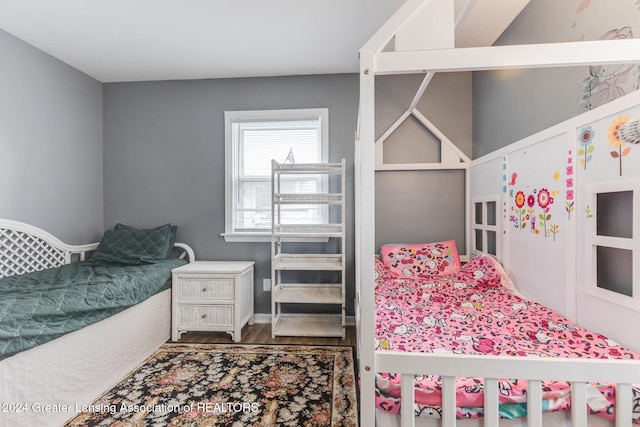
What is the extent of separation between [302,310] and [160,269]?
129 centimetres

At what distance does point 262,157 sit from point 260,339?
1.67 meters

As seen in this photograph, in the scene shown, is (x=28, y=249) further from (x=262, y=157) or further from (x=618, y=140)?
(x=618, y=140)

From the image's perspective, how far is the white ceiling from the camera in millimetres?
1871

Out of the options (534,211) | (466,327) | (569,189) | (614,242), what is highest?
(569,189)

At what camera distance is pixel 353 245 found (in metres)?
2.76

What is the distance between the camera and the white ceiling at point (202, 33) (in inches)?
73.6

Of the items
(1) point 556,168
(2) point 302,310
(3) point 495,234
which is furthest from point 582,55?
(2) point 302,310

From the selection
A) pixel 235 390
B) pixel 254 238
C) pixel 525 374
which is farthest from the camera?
pixel 254 238

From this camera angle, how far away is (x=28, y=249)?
2289 millimetres

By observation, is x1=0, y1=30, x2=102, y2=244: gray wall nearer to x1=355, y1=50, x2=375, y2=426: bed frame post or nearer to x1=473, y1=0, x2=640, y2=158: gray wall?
x1=355, y1=50, x2=375, y2=426: bed frame post

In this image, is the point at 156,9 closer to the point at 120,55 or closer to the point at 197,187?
the point at 120,55

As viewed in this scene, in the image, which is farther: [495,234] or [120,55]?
[120,55]

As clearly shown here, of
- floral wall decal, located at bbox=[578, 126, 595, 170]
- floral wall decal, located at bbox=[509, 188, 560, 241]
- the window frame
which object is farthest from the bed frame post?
the window frame

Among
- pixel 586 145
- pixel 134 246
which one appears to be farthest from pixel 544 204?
pixel 134 246
